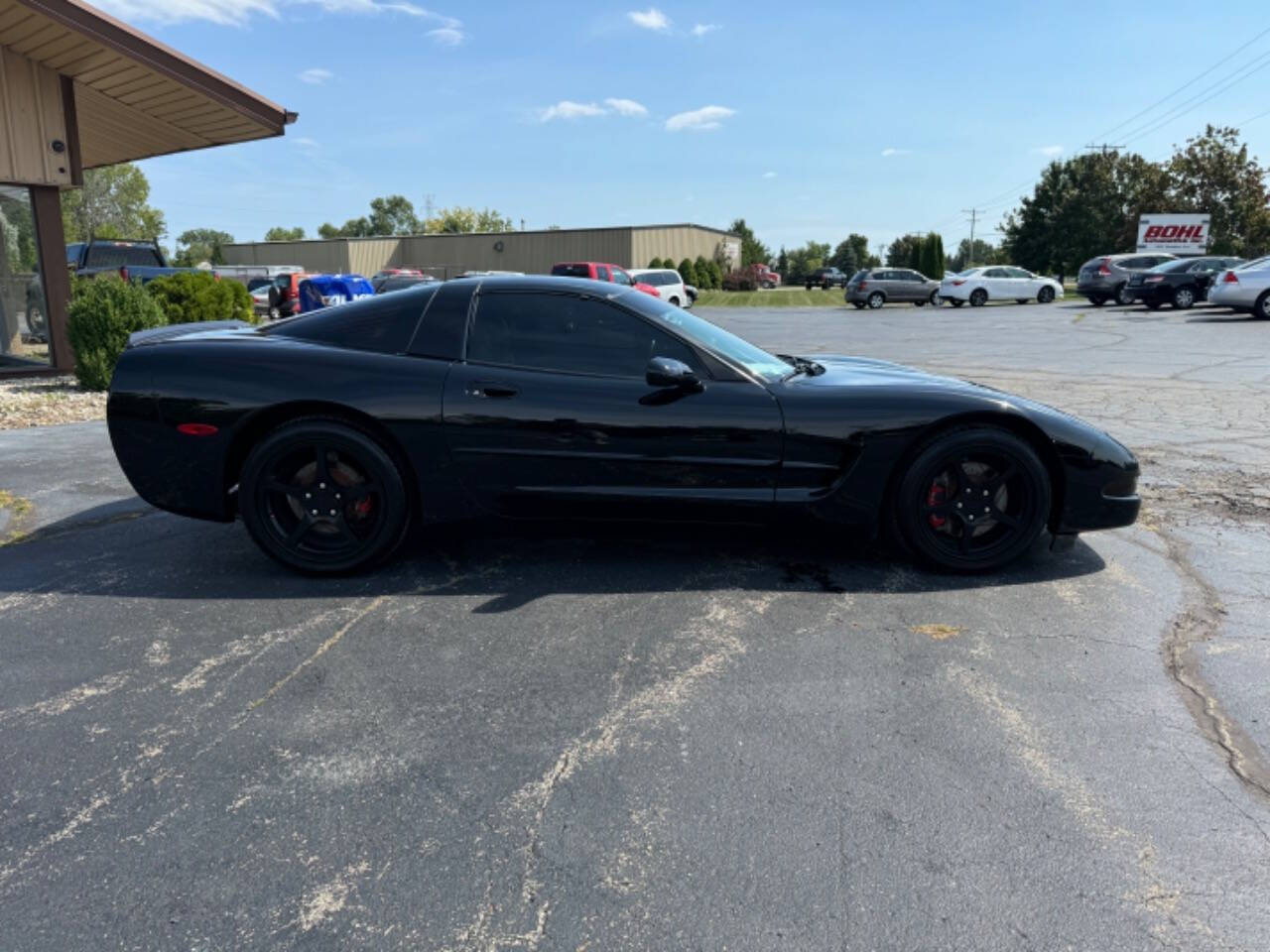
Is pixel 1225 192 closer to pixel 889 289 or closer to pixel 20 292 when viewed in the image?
pixel 889 289

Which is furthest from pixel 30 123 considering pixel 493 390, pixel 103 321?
pixel 493 390

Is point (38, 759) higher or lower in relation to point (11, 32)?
lower

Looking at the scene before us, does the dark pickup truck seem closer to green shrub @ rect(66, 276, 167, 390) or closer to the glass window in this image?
the glass window

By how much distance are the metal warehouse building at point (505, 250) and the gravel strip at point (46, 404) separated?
133ft

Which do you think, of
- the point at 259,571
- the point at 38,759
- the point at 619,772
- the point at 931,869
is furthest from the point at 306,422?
the point at 931,869

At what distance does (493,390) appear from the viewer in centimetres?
384

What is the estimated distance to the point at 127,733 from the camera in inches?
104

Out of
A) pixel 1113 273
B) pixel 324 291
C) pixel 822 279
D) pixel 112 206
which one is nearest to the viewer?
pixel 324 291

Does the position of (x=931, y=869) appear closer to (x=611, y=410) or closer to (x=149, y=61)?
(x=611, y=410)

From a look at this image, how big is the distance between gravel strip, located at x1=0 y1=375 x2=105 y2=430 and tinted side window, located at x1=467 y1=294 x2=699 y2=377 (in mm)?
6667

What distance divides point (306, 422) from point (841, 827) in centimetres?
291

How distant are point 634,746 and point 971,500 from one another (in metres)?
2.22

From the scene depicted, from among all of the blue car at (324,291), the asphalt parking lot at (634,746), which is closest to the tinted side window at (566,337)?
the asphalt parking lot at (634,746)

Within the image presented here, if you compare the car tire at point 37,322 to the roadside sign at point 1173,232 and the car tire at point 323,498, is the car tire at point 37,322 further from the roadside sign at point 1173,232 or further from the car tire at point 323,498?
the roadside sign at point 1173,232
